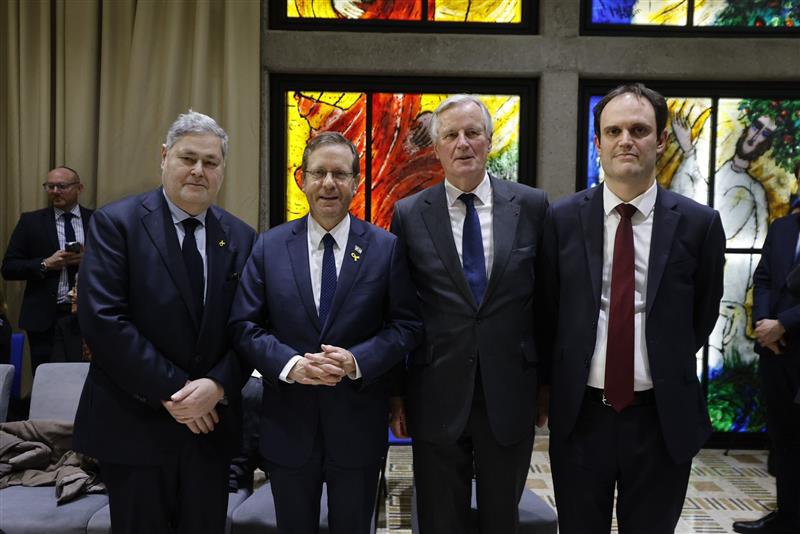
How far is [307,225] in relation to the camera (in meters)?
2.30

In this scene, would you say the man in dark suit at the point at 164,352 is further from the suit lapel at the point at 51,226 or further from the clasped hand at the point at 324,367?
the suit lapel at the point at 51,226

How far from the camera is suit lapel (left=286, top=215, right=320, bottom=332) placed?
2145 millimetres

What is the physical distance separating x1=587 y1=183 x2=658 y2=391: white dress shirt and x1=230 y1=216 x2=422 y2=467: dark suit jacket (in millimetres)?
555

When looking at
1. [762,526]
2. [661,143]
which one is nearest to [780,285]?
[762,526]

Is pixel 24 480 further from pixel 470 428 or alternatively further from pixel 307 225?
pixel 470 428

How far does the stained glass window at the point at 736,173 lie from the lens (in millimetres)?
4855

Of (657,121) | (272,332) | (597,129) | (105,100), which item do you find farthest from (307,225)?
(105,100)

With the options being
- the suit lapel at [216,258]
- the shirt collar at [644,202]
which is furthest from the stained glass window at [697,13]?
the suit lapel at [216,258]

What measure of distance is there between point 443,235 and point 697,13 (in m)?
3.64

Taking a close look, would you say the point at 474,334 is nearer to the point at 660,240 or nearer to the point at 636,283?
the point at 636,283

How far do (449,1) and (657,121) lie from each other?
315 centimetres

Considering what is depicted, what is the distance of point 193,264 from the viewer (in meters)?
2.16

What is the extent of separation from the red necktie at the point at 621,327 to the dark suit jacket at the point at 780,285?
192cm

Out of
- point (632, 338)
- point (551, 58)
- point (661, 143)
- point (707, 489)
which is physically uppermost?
point (551, 58)
